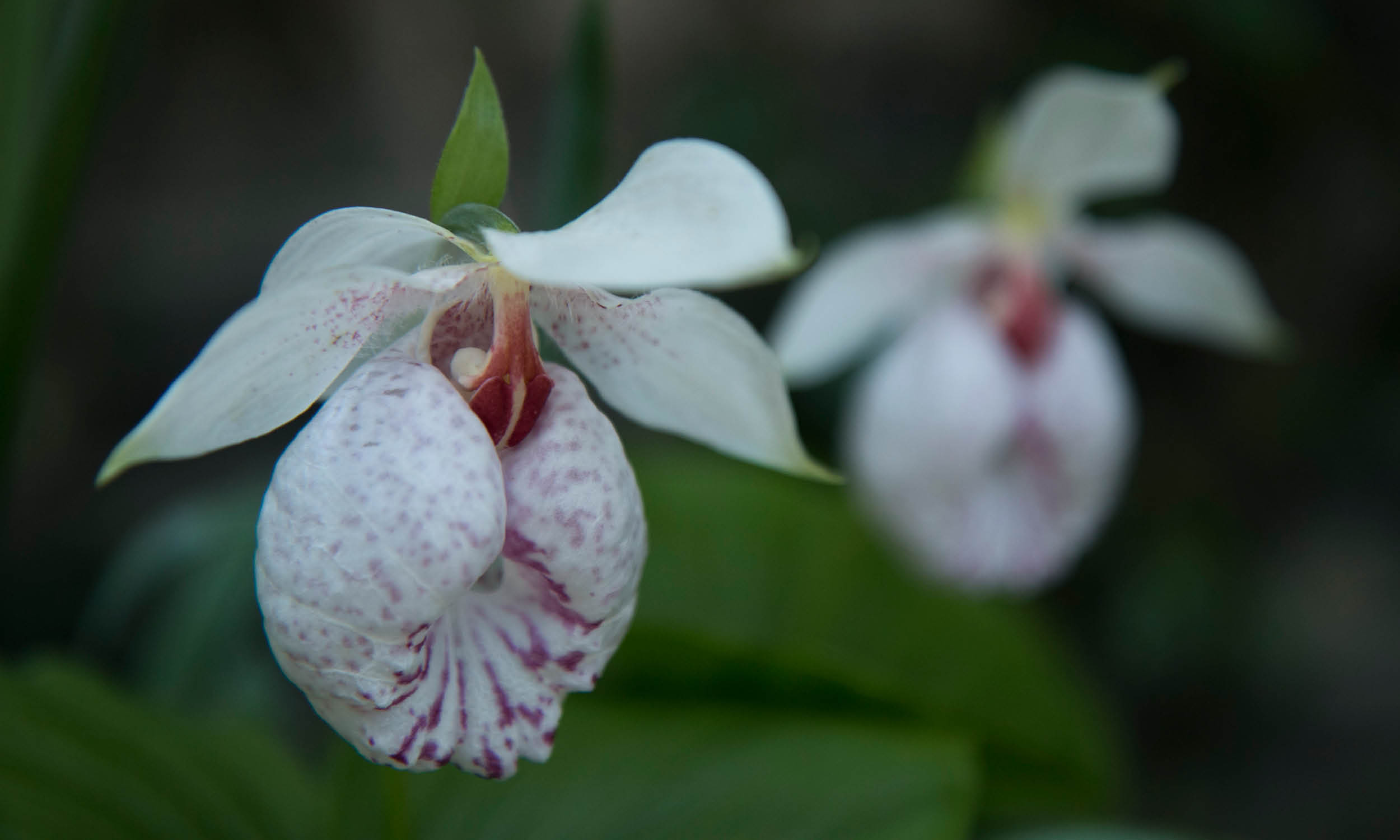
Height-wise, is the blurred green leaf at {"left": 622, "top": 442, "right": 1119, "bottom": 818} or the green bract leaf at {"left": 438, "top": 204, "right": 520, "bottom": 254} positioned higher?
the green bract leaf at {"left": 438, "top": 204, "right": 520, "bottom": 254}

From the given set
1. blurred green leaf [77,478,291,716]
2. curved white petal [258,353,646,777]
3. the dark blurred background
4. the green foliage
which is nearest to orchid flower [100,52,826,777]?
curved white petal [258,353,646,777]

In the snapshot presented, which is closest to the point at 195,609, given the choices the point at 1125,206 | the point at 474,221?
the point at 474,221

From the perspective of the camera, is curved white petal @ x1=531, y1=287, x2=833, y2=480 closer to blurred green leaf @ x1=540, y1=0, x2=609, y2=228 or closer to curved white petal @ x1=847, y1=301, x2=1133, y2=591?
blurred green leaf @ x1=540, y1=0, x2=609, y2=228

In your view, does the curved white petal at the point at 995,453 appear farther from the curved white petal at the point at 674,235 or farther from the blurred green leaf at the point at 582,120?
the curved white petal at the point at 674,235

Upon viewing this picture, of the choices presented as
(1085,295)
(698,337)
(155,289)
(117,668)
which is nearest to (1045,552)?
(698,337)

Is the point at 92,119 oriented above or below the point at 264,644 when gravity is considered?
above

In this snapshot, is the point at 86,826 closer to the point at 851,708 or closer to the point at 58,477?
the point at 851,708

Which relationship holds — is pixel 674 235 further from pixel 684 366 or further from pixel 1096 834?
pixel 1096 834
